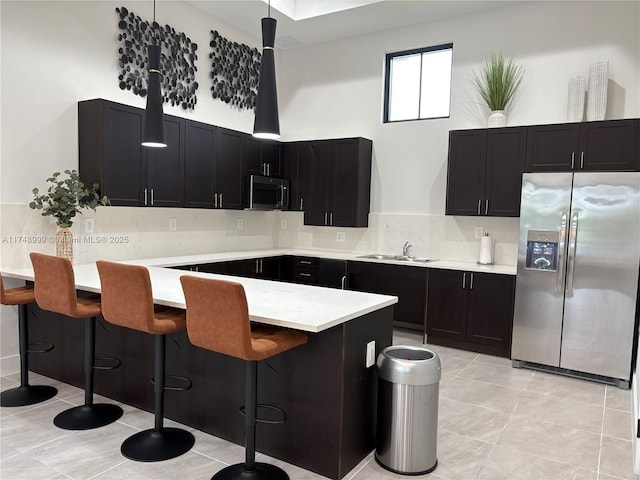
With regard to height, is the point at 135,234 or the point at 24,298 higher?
the point at 135,234

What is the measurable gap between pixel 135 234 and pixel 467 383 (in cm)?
344

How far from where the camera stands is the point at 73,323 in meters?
3.47

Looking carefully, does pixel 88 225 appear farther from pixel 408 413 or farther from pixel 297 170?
pixel 408 413

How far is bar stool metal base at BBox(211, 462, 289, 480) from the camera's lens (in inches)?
90.4

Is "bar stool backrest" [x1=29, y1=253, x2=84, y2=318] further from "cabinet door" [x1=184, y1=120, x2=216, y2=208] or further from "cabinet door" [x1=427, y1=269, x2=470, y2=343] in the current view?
"cabinet door" [x1=427, y1=269, x2=470, y2=343]

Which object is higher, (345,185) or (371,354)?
(345,185)

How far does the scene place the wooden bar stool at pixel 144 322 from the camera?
8.13 ft

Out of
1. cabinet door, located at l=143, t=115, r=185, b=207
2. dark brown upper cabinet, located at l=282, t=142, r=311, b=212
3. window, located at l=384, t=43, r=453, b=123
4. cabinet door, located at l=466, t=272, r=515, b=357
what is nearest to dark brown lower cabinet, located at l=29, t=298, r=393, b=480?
cabinet door, located at l=143, t=115, r=185, b=207

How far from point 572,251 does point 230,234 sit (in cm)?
378

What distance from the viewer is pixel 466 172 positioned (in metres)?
4.79

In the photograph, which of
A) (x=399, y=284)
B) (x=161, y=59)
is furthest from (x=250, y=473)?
(x=161, y=59)

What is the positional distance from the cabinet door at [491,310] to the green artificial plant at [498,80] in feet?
5.98

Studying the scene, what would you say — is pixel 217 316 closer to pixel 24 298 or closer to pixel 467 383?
pixel 24 298

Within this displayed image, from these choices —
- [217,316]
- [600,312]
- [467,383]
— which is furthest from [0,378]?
[600,312]
